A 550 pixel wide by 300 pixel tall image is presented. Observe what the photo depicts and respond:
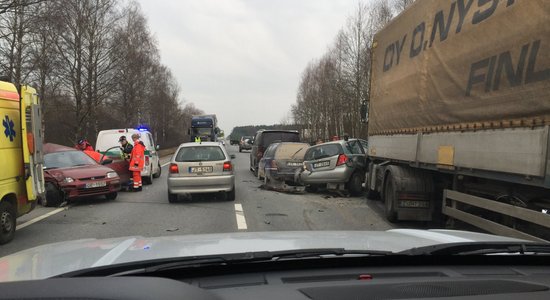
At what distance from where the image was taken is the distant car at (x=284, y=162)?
14750 millimetres

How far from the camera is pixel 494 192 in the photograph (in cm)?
619

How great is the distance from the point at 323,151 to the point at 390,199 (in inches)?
166

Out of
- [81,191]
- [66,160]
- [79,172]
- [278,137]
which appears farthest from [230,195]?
[278,137]

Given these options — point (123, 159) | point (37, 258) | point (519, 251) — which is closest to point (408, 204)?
point (519, 251)

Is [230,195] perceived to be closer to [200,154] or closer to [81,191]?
[200,154]

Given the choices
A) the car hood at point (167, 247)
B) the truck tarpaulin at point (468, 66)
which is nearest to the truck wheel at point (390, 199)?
the truck tarpaulin at point (468, 66)

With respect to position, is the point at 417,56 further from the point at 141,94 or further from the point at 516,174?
the point at 141,94

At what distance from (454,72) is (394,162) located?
132 inches

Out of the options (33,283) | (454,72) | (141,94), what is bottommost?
(33,283)

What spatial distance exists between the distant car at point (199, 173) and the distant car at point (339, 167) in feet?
7.73

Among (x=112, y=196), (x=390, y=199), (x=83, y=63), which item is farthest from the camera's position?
(x=83, y=63)

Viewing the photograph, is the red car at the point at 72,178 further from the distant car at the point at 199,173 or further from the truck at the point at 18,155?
the truck at the point at 18,155

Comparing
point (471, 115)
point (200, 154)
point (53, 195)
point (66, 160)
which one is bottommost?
point (53, 195)

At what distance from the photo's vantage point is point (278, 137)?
19.7 meters
